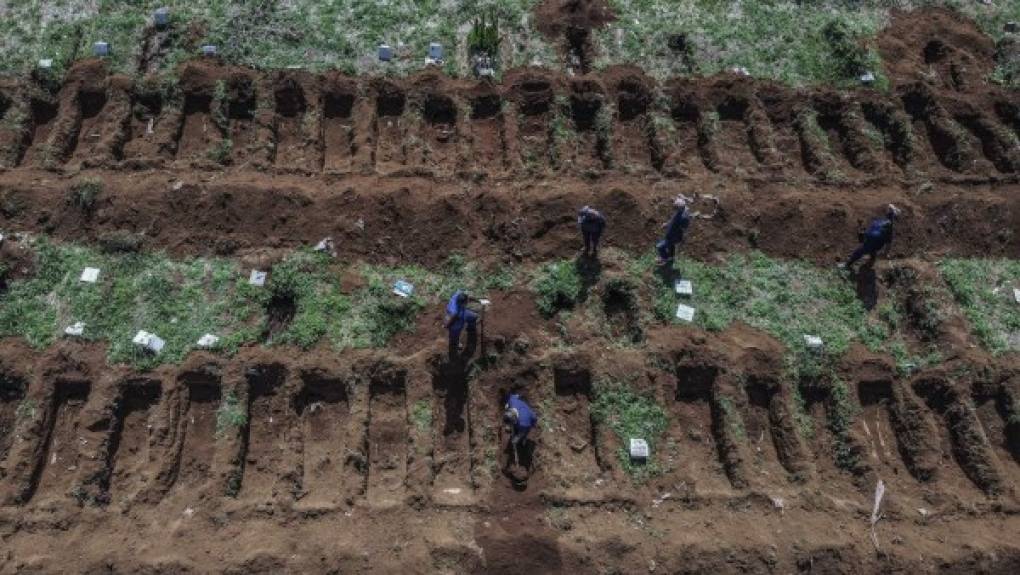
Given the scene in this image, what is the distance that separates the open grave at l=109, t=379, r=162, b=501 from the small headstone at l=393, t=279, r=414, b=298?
11.8 feet

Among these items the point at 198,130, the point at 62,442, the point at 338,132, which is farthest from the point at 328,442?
the point at 198,130

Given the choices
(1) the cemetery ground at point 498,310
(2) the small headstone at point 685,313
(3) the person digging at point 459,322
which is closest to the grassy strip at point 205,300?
(1) the cemetery ground at point 498,310

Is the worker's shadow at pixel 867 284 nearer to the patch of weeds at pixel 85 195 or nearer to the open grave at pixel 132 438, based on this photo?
the open grave at pixel 132 438

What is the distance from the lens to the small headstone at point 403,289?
10.2 meters

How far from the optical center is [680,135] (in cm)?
1240

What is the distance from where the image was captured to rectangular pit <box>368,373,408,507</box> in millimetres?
8859

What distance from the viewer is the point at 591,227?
10094 millimetres

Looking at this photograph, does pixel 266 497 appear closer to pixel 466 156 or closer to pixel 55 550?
pixel 55 550

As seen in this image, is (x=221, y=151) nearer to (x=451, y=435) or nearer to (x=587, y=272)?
(x=451, y=435)

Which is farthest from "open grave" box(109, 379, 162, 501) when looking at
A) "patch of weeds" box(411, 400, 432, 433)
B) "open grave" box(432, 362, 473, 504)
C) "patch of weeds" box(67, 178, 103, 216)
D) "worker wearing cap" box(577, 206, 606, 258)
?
"worker wearing cap" box(577, 206, 606, 258)

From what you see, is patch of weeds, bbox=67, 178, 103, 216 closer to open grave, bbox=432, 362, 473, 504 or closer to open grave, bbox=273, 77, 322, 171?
open grave, bbox=273, 77, 322, 171

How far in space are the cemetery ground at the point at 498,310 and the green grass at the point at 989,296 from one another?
0.05m

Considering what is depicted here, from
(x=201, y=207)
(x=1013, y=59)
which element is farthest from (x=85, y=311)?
(x=1013, y=59)

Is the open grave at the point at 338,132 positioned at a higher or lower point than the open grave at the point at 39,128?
higher
